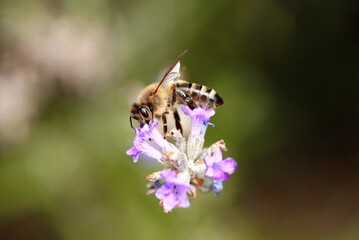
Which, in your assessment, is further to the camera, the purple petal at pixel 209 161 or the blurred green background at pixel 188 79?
the blurred green background at pixel 188 79

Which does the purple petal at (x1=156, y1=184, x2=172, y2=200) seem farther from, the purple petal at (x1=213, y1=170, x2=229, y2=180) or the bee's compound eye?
the bee's compound eye

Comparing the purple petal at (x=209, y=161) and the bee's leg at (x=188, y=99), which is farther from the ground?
the bee's leg at (x=188, y=99)

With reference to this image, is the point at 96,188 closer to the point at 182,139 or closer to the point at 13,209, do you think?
the point at 13,209

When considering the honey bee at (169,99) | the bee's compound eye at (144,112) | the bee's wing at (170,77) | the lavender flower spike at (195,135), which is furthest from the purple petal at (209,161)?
the bee's wing at (170,77)

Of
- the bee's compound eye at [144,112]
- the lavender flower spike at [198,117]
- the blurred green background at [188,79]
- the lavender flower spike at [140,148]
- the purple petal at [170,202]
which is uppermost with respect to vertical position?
the blurred green background at [188,79]

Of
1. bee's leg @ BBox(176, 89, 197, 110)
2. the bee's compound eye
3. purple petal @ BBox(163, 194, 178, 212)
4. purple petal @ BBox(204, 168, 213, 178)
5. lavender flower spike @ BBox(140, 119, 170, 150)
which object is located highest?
bee's leg @ BBox(176, 89, 197, 110)

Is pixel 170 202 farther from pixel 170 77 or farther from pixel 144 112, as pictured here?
pixel 170 77

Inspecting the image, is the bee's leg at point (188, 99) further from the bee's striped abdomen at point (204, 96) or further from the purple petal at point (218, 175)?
the purple petal at point (218, 175)

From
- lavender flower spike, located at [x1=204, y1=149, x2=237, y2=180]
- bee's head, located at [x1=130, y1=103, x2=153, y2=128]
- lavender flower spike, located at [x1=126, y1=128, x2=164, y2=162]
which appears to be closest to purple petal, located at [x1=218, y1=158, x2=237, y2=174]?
lavender flower spike, located at [x1=204, y1=149, x2=237, y2=180]

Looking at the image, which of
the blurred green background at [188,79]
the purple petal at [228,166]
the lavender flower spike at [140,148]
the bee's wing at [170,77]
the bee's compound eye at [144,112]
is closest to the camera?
the purple petal at [228,166]
